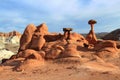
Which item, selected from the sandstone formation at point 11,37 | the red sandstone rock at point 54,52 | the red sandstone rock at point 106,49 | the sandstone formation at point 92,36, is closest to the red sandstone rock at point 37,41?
the red sandstone rock at point 54,52

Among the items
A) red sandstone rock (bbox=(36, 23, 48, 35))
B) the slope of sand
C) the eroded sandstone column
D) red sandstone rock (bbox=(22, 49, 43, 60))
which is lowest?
the slope of sand

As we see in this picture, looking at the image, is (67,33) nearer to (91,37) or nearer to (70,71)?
(91,37)

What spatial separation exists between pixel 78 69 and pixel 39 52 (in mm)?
6502

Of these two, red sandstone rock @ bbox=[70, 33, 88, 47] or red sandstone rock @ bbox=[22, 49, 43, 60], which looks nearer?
red sandstone rock @ bbox=[22, 49, 43, 60]

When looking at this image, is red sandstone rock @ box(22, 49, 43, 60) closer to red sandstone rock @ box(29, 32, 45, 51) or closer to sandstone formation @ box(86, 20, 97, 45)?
red sandstone rock @ box(29, 32, 45, 51)

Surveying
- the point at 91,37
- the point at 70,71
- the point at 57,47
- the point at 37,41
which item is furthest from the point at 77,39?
the point at 70,71

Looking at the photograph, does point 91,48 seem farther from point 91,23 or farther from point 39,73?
point 39,73

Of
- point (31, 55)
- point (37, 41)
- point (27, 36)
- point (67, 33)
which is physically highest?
point (67, 33)

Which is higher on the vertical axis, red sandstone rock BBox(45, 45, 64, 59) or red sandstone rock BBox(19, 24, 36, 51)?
red sandstone rock BBox(19, 24, 36, 51)

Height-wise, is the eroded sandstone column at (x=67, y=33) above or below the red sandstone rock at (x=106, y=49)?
above

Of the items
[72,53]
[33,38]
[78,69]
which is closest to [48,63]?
[72,53]

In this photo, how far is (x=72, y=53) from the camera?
27375 mm

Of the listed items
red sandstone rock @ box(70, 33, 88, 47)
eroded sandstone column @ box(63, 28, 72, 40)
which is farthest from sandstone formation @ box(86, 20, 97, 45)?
eroded sandstone column @ box(63, 28, 72, 40)

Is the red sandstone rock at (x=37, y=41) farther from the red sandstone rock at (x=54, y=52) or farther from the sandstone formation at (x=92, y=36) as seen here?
the sandstone formation at (x=92, y=36)
